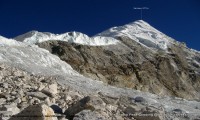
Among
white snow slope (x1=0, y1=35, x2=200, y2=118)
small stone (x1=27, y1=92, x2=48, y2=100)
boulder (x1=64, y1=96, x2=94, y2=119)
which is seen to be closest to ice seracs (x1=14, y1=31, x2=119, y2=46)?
white snow slope (x1=0, y1=35, x2=200, y2=118)

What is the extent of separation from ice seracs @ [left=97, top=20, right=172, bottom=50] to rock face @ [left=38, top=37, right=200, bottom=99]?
174 centimetres

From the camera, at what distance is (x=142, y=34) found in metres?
53.6

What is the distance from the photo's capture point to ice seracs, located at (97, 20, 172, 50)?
50.5 m

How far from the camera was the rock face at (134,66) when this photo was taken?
39594 millimetres

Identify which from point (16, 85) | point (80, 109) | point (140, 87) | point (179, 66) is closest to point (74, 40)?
point (140, 87)

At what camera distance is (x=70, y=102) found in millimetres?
11367

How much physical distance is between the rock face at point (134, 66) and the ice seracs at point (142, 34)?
1744 mm

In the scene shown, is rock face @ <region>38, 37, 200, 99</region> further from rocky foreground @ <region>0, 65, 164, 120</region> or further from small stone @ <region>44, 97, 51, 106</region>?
small stone @ <region>44, 97, 51, 106</region>

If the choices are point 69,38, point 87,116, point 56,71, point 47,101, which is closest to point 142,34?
point 69,38

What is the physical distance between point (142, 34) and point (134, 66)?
37.1 feet

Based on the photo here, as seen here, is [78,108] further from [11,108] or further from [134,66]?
[134,66]

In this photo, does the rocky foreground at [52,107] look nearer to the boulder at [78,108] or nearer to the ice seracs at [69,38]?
the boulder at [78,108]

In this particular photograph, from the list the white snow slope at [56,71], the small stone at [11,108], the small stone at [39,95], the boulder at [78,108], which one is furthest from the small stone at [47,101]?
the white snow slope at [56,71]

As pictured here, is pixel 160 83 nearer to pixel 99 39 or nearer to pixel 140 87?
pixel 140 87
